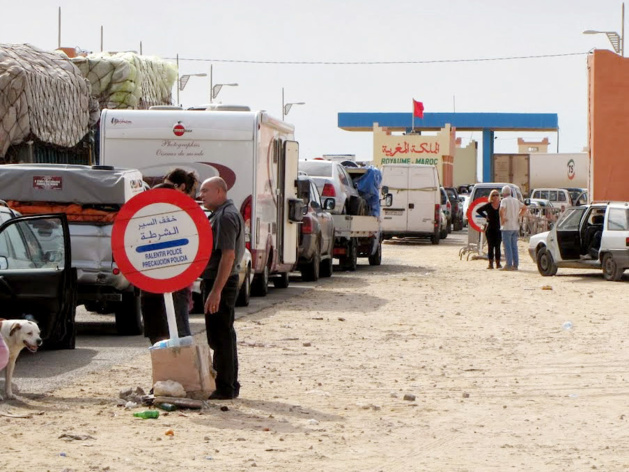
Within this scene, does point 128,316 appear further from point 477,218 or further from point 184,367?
point 477,218

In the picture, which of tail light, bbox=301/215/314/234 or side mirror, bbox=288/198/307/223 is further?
tail light, bbox=301/215/314/234

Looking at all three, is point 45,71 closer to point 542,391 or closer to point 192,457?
point 542,391

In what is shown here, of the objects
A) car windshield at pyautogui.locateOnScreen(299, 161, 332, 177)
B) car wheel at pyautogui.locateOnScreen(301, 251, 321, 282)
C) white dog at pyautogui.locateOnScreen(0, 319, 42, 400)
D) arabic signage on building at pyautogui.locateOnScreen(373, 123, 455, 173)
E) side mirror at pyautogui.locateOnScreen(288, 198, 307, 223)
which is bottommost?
car wheel at pyautogui.locateOnScreen(301, 251, 321, 282)

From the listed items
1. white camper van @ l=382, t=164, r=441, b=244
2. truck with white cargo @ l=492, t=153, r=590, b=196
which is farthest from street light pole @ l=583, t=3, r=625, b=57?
truck with white cargo @ l=492, t=153, r=590, b=196

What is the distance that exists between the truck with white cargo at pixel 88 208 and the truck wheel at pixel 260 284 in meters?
5.71

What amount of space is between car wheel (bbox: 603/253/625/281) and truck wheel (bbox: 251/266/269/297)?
277 inches

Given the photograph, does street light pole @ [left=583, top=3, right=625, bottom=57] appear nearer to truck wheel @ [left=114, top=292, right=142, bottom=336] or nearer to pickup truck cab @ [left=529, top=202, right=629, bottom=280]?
pickup truck cab @ [left=529, top=202, right=629, bottom=280]

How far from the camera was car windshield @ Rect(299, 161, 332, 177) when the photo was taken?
97.3 ft

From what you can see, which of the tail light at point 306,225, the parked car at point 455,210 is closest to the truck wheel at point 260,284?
the tail light at point 306,225

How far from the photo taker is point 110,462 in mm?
8180

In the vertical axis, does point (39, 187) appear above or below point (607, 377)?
above

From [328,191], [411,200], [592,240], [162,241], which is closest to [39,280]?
[162,241]

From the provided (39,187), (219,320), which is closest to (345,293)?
(39,187)

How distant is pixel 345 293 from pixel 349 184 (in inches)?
314
